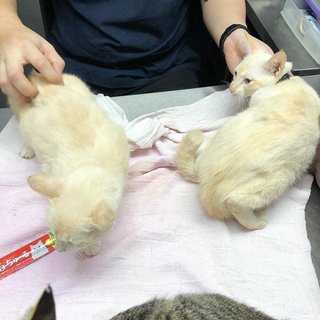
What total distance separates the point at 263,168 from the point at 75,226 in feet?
1.71

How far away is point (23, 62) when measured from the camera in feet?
3.61

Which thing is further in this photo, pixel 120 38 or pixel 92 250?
pixel 120 38

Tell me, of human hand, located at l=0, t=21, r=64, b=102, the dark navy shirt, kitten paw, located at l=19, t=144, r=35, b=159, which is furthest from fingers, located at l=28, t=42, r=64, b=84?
the dark navy shirt

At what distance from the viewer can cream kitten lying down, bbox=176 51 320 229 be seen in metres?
1.08

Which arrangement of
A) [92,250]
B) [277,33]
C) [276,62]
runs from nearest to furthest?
[92,250]
[276,62]
[277,33]

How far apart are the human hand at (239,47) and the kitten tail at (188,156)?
16.6 inches

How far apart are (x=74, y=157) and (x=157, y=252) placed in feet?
1.12

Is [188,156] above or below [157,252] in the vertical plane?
above

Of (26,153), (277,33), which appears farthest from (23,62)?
(277,33)

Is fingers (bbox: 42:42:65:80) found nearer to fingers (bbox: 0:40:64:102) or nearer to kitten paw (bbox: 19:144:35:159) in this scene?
fingers (bbox: 0:40:64:102)

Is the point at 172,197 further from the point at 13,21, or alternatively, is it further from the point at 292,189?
the point at 13,21

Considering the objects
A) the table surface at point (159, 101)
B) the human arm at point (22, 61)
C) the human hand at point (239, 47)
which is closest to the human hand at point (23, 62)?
the human arm at point (22, 61)

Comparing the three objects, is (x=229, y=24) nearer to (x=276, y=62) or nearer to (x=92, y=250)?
(x=276, y=62)

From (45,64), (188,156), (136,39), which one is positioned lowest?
(188,156)
